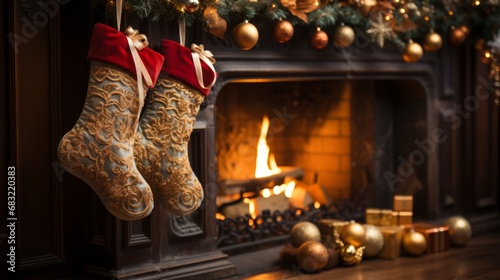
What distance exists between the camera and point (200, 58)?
9.39 ft

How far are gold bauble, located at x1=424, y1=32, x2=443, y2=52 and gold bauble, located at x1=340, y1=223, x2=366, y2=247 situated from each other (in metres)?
1.03

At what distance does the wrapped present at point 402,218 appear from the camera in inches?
147

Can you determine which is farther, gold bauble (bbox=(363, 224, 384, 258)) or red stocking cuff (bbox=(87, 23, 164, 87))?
gold bauble (bbox=(363, 224, 384, 258))

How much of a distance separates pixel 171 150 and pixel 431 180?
6.27 ft

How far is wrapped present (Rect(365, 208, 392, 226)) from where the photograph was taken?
3721 millimetres

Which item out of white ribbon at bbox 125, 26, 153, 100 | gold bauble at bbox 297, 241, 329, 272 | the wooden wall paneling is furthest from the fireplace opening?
white ribbon at bbox 125, 26, 153, 100

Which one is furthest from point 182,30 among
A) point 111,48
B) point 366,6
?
point 366,6

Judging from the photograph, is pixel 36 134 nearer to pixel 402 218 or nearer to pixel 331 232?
pixel 331 232

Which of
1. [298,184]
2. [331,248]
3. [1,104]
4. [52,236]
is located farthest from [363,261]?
[1,104]

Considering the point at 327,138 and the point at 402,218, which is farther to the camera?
the point at 327,138

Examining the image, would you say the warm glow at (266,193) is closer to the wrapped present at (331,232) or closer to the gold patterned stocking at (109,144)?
the wrapped present at (331,232)

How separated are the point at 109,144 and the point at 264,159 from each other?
5.30ft

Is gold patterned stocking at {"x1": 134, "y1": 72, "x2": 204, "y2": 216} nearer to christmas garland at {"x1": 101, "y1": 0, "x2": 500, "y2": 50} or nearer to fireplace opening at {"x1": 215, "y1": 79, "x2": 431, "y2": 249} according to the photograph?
christmas garland at {"x1": 101, "y1": 0, "x2": 500, "y2": 50}

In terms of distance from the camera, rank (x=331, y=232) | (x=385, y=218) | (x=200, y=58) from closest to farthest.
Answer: (x=200, y=58) → (x=331, y=232) → (x=385, y=218)
